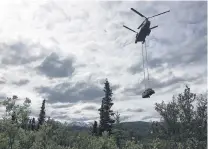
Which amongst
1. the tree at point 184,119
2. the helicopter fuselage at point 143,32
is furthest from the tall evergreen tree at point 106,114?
the helicopter fuselage at point 143,32

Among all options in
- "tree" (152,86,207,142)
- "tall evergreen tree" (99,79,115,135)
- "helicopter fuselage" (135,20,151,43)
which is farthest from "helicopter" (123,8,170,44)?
"tall evergreen tree" (99,79,115,135)

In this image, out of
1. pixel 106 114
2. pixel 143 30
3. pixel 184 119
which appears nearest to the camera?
pixel 143 30

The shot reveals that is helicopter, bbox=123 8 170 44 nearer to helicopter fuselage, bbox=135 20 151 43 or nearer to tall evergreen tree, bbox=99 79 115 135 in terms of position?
helicopter fuselage, bbox=135 20 151 43

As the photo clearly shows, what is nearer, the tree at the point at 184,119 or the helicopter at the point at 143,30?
the helicopter at the point at 143,30

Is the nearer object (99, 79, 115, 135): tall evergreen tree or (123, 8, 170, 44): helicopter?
(123, 8, 170, 44): helicopter

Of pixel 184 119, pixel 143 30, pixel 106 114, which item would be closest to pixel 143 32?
pixel 143 30

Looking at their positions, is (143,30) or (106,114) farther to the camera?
(106,114)

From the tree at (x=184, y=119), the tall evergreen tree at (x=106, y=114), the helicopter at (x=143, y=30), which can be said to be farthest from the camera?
the tall evergreen tree at (x=106, y=114)

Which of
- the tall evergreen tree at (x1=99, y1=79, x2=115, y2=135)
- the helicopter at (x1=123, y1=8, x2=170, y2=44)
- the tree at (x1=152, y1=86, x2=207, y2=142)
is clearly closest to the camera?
the helicopter at (x1=123, y1=8, x2=170, y2=44)

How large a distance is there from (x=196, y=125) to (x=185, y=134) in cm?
240

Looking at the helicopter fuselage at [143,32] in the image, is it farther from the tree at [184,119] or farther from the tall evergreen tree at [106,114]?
the tall evergreen tree at [106,114]

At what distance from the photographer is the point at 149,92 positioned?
18578 millimetres

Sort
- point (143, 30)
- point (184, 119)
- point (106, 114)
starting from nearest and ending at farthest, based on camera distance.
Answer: point (143, 30) < point (184, 119) < point (106, 114)

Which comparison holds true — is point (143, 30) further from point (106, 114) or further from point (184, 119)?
point (106, 114)
